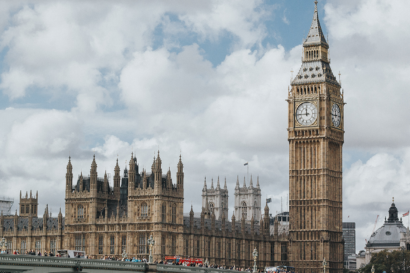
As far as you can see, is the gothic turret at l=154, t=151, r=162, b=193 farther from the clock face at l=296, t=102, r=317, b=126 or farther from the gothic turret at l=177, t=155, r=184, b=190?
the clock face at l=296, t=102, r=317, b=126

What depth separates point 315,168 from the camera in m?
152

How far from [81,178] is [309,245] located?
143 feet

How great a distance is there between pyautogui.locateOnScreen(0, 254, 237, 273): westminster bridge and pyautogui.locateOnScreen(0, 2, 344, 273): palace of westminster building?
30.7 meters

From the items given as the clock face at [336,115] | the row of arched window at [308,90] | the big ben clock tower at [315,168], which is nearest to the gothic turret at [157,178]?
the big ben clock tower at [315,168]

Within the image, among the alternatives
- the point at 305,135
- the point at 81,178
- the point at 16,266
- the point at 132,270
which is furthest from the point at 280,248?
the point at 16,266

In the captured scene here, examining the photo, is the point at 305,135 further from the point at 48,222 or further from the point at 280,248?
the point at 48,222

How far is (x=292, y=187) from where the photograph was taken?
154 meters

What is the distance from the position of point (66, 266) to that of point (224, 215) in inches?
2795

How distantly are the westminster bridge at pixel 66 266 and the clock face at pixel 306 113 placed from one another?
6141 cm

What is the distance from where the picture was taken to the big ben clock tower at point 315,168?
497 ft

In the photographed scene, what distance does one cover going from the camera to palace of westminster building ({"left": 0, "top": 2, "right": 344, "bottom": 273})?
421 feet

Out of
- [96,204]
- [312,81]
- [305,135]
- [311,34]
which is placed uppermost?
[311,34]

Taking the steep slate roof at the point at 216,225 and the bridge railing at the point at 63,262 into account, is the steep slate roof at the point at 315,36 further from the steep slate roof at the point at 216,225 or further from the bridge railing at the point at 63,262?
the bridge railing at the point at 63,262

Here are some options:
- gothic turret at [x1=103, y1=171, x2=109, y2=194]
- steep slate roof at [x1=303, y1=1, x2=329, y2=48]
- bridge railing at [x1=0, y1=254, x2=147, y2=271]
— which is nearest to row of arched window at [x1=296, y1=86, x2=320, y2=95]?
steep slate roof at [x1=303, y1=1, x2=329, y2=48]
